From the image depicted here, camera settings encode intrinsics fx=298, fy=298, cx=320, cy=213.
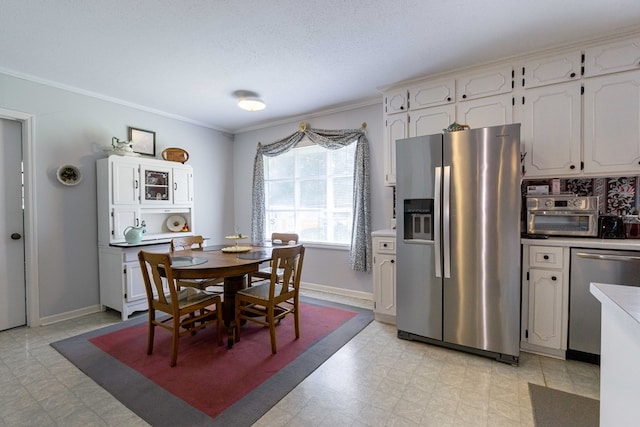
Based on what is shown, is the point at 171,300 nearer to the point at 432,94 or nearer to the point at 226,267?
the point at 226,267

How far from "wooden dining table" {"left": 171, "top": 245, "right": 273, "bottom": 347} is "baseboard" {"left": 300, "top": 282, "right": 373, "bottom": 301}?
1501 mm

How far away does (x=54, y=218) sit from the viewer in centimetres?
325

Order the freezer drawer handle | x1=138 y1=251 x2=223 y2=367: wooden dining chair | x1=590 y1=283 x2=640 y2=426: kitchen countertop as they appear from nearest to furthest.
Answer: x1=590 y1=283 x2=640 y2=426: kitchen countertop < the freezer drawer handle < x1=138 y1=251 x2=223 y2=367: wooden dining chair

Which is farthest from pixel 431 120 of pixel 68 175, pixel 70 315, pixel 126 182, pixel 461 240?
pixel 70 315

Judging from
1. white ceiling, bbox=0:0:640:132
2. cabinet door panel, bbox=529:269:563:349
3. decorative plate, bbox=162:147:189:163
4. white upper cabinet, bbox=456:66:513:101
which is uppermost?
white ceiling, bbox=0:0:640:132

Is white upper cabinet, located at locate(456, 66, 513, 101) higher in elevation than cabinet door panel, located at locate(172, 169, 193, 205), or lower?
higher

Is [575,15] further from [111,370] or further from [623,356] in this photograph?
[111,370]

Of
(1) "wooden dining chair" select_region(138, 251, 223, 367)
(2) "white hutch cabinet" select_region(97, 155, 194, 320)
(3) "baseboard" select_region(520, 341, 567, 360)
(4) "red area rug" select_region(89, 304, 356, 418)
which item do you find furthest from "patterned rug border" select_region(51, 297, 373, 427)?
(3) "baseboard" select_region(520, 341, 567, 360)

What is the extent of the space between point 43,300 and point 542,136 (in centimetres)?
518

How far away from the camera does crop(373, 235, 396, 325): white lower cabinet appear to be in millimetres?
3074

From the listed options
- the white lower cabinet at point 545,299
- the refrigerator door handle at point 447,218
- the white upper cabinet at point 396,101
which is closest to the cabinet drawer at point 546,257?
the white lower cabinet at point 545,299

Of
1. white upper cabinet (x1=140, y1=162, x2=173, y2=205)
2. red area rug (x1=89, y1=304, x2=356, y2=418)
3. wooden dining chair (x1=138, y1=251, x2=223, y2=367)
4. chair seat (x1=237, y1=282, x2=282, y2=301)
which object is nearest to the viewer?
red area rug (x1=89, y1=304, x2=356, y2=418)

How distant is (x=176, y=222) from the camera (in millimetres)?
4297

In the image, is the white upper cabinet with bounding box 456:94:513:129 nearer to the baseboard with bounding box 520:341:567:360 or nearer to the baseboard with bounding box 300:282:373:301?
the baseboard with bounding box 520:341:567:360
